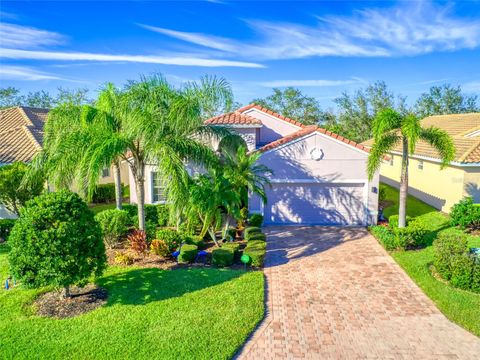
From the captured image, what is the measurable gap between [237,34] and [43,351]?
21268 mm

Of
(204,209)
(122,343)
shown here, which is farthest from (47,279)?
(204,209)

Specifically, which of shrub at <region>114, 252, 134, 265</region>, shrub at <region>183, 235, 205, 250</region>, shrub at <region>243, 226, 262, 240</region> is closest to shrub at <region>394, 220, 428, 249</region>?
shrub at <region>243, 226, 262, 240</region>

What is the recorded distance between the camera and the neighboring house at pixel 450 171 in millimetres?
17094

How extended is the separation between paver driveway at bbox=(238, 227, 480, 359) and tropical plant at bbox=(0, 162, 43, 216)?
10730mm

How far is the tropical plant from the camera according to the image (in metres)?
14.4

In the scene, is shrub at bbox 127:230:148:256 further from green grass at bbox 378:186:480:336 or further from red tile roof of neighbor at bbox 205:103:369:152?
green grass at bbox 378:186:480:336

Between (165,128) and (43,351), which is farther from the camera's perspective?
(165,128)

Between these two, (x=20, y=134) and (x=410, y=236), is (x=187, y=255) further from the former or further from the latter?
(x=20, y=134)

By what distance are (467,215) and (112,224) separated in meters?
15.2

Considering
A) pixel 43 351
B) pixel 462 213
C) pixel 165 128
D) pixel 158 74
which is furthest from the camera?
pixel 462 213

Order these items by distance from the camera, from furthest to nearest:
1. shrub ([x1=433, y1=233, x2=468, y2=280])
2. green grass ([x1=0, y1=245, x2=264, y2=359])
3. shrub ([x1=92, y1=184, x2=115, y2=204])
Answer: shrub ([x1=92, y1=184, x2=115, y2=204]) < shrub ([x1=433, y1=233, x2=468, y2=280]) < green grass ([x1=0, y1=245, x2=264, y2=359])

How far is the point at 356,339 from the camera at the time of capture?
7.39 metres

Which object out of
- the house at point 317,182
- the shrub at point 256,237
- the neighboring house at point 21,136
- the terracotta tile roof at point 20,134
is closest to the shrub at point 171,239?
the shrub at point 256,237

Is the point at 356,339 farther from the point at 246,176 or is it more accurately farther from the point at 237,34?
the point at 237,34
